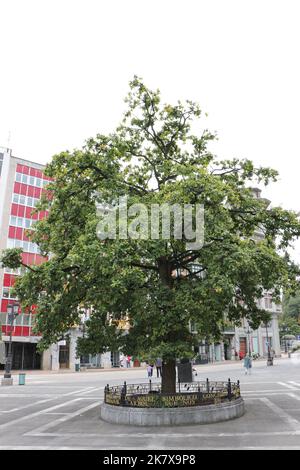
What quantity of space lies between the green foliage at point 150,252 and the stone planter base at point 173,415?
1.75m

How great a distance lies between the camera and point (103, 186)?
14719mm

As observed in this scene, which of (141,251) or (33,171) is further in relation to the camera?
(33,171)

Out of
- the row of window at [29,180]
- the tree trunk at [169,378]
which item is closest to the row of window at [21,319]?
the row of window at [29,180]

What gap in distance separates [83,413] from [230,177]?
1073 centimetres

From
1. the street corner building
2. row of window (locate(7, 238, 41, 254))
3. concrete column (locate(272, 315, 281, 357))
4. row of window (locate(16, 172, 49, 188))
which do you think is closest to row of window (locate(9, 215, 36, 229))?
the street corner building

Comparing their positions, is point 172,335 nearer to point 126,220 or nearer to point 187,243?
point 187,243

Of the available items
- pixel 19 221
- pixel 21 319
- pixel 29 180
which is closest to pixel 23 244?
pixel 19 221

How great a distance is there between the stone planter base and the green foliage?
175 cm

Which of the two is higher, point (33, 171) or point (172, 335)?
point (33, 171)

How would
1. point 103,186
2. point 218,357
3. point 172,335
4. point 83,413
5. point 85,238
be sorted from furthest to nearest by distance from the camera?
point 218,357 < point 83,413 < point 103,186 < point 172,335 < point 85,238

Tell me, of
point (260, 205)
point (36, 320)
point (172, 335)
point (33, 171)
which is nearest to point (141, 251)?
point (172, 335)

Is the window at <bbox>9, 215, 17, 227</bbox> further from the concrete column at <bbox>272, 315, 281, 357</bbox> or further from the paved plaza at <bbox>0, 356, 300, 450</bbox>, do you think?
the concrete column at <bbox>272, 315, 281, 357</bbox>

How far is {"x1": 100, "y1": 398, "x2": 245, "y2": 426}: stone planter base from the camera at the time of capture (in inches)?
500

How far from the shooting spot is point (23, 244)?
160 ft
